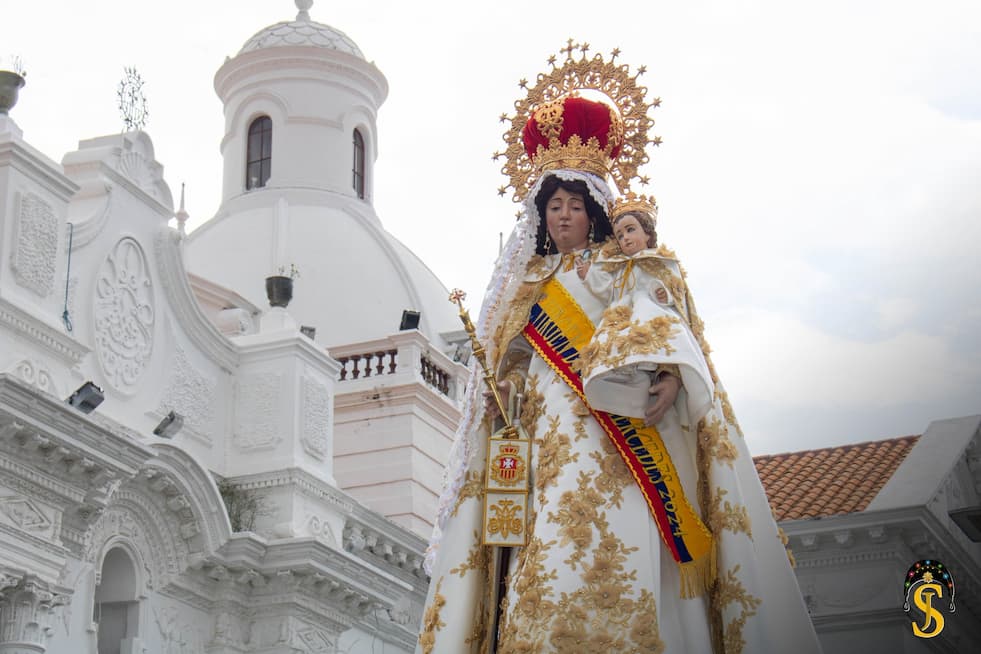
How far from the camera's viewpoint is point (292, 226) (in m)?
25.2

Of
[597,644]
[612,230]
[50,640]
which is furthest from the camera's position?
[50,640]

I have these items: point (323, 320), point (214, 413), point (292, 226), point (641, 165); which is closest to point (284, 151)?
point (292, 226)

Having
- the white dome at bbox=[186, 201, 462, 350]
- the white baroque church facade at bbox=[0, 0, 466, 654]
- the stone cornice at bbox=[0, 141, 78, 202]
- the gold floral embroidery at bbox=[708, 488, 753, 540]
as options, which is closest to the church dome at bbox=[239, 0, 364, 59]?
the white dome at bbox=[186, 201, 462, 350]

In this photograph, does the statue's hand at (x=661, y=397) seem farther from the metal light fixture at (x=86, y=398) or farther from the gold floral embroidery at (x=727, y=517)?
the metal light fixture at (x=86, y=398)

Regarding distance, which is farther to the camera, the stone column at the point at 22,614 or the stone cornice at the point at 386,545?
the stone cornice at the point at 386,545

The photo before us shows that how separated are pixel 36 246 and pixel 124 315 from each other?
210cm

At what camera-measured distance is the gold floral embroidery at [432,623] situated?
584cm

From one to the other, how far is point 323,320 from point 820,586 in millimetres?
9204

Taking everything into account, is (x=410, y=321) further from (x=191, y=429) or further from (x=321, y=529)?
(x=191, y=429)

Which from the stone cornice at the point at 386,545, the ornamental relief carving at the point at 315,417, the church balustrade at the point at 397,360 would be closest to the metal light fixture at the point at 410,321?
the church balustrade at the point at 397,360

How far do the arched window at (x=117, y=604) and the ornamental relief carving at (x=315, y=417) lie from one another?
2.81 meters

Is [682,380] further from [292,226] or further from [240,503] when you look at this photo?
[292,226]

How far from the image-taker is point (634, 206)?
625 cm

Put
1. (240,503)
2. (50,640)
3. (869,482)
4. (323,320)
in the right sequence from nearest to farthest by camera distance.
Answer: (50,640), (240,503), (869,482), (323,320)
